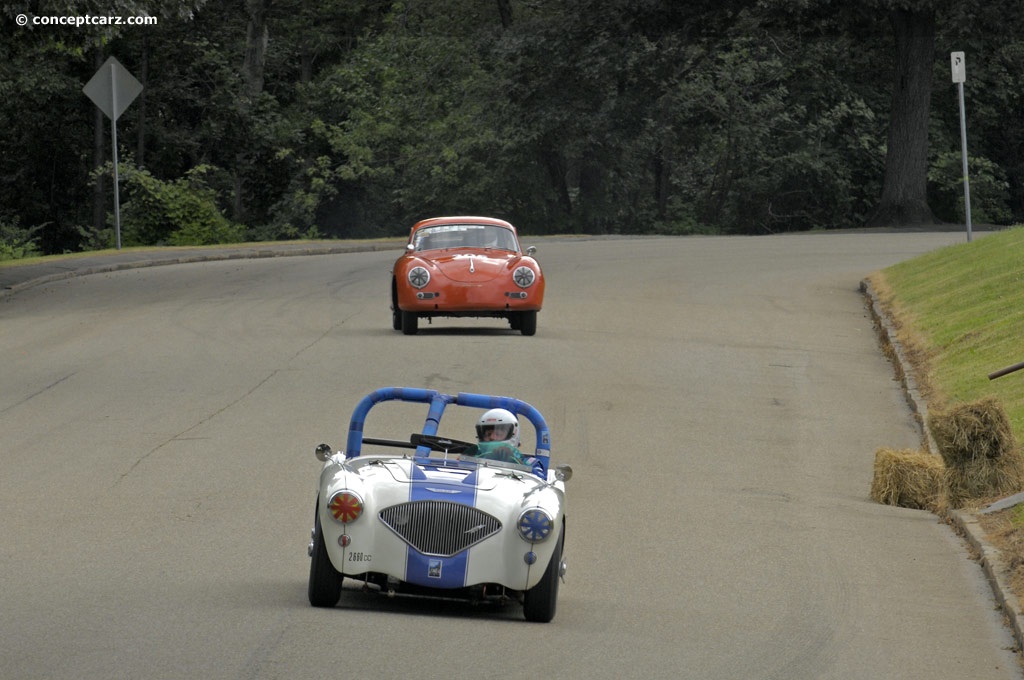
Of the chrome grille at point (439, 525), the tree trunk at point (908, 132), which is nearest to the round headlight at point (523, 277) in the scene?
the chrome grille at point (439, 525)

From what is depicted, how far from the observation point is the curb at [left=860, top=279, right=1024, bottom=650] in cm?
996

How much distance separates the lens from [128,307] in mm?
26422

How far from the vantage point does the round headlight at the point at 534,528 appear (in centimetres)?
904

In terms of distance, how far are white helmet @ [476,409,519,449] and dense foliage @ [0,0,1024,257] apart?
39.0 m

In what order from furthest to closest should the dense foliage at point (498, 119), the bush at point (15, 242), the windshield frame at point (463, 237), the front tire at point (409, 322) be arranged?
the dense foliage at point (498, 119) → the bush at point (15, 242) → the windshield frame at point (463, 237) → the front tire at point (409, 322)

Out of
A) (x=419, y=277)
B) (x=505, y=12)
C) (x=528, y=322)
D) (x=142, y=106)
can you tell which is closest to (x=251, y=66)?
(x=142, y=106)

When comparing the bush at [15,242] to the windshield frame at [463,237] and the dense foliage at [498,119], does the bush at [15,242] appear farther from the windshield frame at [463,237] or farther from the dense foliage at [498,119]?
the windshield frame at [463,237]

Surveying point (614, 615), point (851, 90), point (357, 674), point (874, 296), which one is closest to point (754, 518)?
point (614, 615)

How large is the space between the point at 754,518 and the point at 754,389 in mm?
6434

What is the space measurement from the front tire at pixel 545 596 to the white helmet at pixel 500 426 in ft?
3.26

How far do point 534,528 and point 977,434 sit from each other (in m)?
5.97

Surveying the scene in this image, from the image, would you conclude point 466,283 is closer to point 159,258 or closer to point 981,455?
point 981,455

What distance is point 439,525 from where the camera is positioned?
909cm

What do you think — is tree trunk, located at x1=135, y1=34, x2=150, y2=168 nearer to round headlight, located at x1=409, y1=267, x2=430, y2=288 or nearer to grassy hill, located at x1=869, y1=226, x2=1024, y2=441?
grassy hill, located at x1=869, y1=226, x2=1024, y2=441
